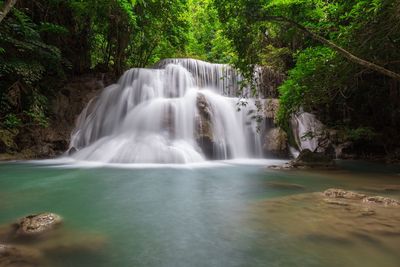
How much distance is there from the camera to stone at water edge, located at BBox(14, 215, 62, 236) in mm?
3356

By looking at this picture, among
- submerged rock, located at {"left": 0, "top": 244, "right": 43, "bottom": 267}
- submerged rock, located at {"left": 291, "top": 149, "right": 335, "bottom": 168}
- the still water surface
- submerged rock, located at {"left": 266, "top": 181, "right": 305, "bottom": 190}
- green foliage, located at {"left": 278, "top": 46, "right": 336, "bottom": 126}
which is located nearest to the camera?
submerged rock, located at {"left": 0, "top": 244, "right": 43, "bottom": 267}

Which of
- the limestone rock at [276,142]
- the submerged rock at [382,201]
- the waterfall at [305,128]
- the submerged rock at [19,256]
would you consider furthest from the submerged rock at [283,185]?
the waterfall at [305,128]

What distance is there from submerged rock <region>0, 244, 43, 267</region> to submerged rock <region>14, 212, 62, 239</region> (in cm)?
43

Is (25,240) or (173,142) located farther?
(173,142)

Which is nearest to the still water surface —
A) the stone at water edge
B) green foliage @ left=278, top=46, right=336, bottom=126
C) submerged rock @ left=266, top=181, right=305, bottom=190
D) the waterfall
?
submerged rock @ left=266, top=181, right=305, bottom=190

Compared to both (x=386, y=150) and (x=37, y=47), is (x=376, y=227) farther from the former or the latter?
(x=37, y=47)

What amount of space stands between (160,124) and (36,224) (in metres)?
8.43

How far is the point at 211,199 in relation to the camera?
5328 millimetres

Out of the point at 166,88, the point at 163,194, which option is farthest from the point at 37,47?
the point at 163,194

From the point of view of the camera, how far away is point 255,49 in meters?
5.66

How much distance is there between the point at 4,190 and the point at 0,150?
6.30 metres

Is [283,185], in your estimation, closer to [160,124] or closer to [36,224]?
[36,224]

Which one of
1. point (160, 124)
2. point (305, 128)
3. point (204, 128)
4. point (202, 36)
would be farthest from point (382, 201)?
point (202, 36)

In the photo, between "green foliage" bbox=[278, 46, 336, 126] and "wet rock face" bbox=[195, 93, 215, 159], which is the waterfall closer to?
"wet rock face" bbox=[195, 93, 215, 159]
